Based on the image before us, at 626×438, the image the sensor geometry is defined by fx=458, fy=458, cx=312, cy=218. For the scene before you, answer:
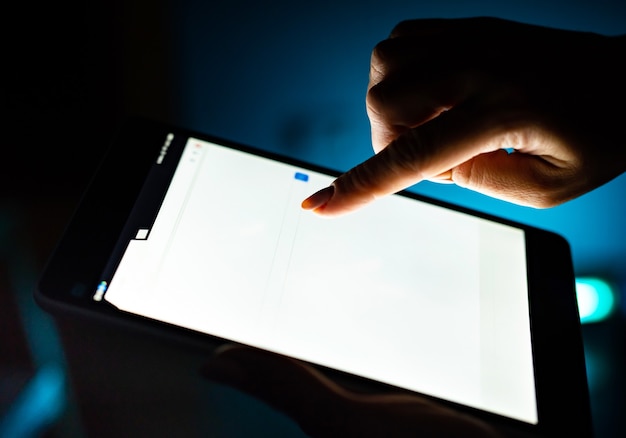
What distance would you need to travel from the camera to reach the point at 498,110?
1.47 feet

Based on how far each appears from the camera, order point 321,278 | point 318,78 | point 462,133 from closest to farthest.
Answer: point 462,133, point 321,278, point 318,78

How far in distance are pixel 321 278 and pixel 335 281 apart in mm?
18

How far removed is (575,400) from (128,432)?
0.53 m

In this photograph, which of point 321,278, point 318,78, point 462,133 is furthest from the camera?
point 318,78

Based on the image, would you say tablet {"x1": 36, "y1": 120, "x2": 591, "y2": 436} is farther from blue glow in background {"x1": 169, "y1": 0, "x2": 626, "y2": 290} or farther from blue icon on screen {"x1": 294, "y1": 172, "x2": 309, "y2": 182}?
blue glow in background {"x1": 169, "y1": 0, "x2": 626, "y2": 290}

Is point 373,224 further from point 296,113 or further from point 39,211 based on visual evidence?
point 39,211

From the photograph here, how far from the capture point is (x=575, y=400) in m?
0.54

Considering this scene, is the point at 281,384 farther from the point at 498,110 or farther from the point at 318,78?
the point at 318,78

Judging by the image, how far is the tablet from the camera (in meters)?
0.51

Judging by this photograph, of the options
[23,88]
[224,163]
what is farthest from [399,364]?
[23,88]

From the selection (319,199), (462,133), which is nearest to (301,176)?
(319,199)

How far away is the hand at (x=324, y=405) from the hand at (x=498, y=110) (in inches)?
6.9

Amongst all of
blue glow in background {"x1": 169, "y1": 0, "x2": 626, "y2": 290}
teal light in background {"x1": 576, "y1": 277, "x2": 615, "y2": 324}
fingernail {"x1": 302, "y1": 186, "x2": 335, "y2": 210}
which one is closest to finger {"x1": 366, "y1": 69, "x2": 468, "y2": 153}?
fingernail {"x1": 302, "y1": 186, "x2": 335, "y2": 210}

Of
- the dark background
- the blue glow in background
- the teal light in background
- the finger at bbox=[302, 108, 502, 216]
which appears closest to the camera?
the finger at bbox=[302, 108, 502, 216]
